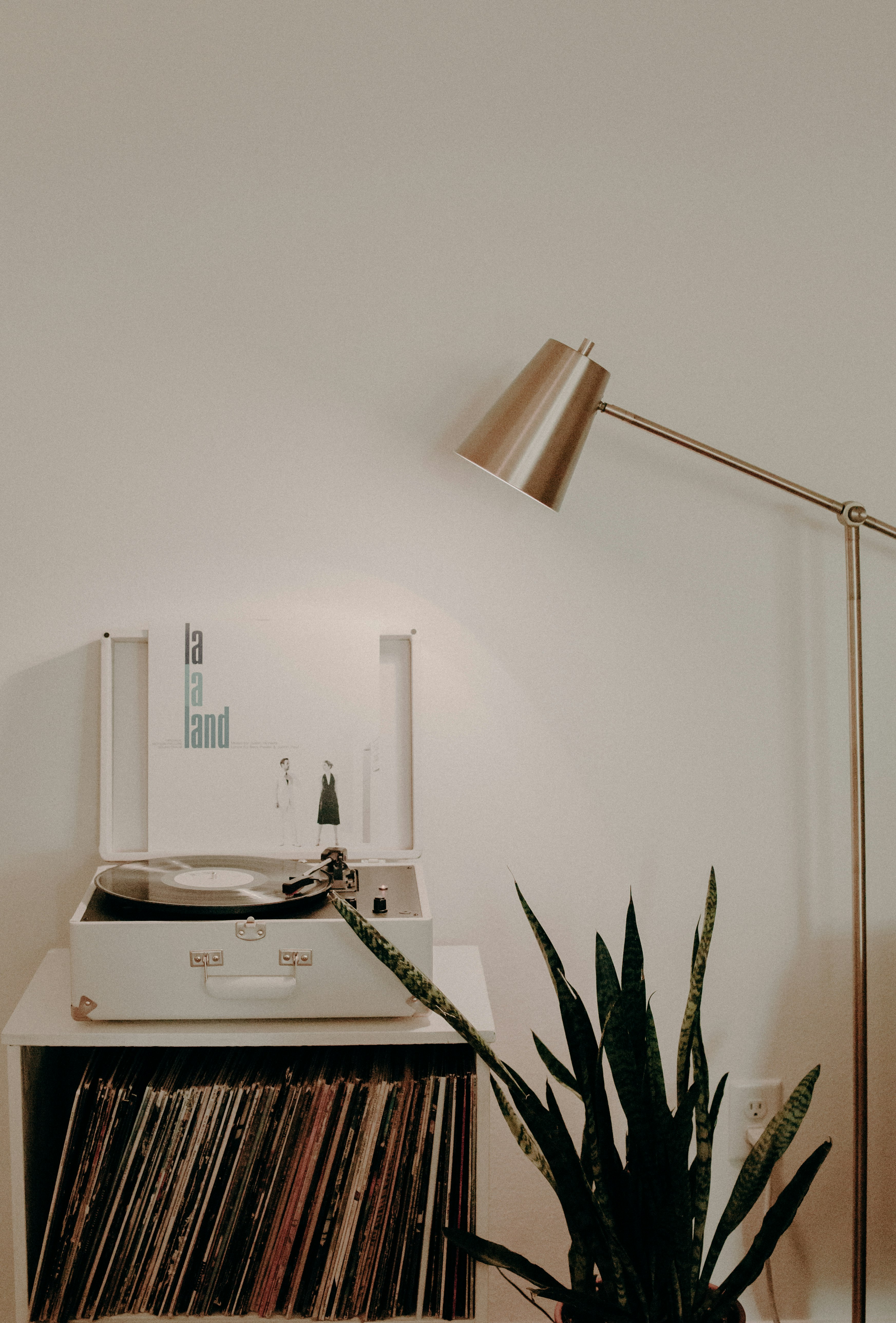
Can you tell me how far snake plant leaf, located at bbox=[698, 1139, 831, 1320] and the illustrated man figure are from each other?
0.74 m

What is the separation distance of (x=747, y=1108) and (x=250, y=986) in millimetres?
848

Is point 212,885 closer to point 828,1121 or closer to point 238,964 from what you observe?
point 238,964

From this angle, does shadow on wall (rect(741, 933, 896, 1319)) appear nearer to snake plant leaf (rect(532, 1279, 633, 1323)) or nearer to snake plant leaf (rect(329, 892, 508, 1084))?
snake plant leaf (rect(532, 1279, 633, 1323))

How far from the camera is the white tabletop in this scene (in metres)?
1.04

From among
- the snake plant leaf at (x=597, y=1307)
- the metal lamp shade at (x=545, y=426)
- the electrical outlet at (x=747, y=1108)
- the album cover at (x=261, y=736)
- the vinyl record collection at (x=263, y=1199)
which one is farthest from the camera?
the electrical outlet at (x=747, y=1108)

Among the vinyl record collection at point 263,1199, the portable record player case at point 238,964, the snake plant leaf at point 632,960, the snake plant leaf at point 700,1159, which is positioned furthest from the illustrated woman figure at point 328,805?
the snake plant leaf at point 700,1159

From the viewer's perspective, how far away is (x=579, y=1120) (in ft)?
4.72

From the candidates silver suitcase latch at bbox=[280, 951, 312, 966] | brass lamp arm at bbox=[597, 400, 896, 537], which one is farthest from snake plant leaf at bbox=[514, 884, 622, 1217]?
brass lamp arm at bbox=[597, 400, 896, 537]

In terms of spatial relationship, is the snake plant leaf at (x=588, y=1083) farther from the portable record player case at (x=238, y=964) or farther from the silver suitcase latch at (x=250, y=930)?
the silver suitcase latch at (x=250, y=930)

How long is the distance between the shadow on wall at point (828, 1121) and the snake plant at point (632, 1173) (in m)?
0.43

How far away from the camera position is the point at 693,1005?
1.05 metres

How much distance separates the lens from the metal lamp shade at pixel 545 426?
1.19m

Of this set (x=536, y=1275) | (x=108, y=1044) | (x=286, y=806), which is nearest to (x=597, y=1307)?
(x=536, y=1275)

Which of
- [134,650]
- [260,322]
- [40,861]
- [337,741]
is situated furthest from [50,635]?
[260,322]
